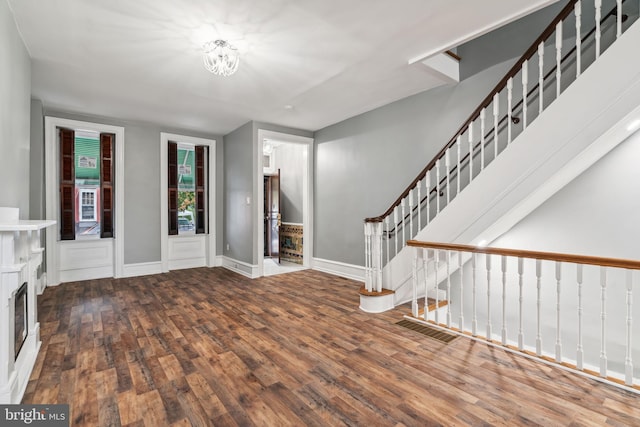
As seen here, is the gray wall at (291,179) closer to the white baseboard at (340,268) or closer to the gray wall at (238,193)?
the white baseboard at (340,268)

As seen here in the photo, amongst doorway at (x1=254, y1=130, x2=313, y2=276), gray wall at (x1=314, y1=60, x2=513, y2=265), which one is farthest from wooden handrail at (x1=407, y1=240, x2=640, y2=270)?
doorway at (x1=254, y1=130, x2=313, y2=276)

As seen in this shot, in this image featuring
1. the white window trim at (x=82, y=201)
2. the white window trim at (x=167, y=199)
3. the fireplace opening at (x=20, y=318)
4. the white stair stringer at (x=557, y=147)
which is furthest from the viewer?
the white window trim at (x=167, y=199)

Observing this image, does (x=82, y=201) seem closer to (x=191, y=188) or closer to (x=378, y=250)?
(x=191, y=188)

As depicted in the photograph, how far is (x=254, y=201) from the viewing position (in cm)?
537

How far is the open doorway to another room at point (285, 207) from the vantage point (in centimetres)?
683

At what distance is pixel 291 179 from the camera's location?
291 inches

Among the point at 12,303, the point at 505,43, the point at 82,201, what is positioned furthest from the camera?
the point at 82,201

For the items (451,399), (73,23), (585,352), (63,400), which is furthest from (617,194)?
(73,23)

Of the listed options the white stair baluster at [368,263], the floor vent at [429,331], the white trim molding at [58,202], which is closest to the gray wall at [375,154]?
the white stair baluster at [368,263]

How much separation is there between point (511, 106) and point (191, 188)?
5758 millimetres

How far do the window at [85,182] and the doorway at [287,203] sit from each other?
9.14 ft

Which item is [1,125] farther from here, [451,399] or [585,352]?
[585,352]

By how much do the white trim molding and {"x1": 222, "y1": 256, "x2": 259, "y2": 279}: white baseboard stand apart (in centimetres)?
184

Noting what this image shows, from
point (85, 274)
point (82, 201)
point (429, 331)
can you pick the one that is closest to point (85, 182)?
point (82, 201)
